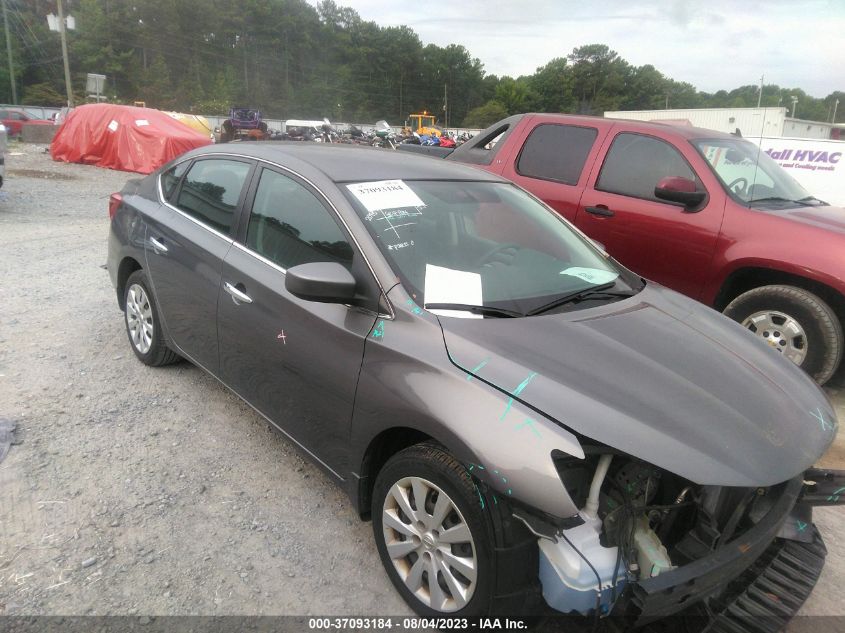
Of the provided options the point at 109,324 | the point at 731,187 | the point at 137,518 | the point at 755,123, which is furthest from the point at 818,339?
the point at 755,123

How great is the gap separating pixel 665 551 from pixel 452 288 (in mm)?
1182

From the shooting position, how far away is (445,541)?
2.02m

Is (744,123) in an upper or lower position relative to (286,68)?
lower

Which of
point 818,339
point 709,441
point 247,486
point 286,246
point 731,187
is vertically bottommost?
point 247,486

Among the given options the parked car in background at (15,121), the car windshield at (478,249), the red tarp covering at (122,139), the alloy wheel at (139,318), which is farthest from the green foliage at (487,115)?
the car windshield at (478,249)

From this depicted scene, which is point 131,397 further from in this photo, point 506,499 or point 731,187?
point 731,187

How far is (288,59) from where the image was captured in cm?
8400

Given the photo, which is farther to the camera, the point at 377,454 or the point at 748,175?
the point at 748,175

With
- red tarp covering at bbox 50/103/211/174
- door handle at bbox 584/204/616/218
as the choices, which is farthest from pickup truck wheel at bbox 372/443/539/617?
red tarp covering at bbox 50/103/211/174

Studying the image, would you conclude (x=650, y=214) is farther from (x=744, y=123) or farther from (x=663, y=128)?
(x=744, y=123)

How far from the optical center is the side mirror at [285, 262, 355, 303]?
2.25 metres

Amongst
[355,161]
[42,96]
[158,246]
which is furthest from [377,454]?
[42,96]

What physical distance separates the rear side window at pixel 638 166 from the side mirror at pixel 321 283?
3291 millimetres

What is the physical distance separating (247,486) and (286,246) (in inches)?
47.7
